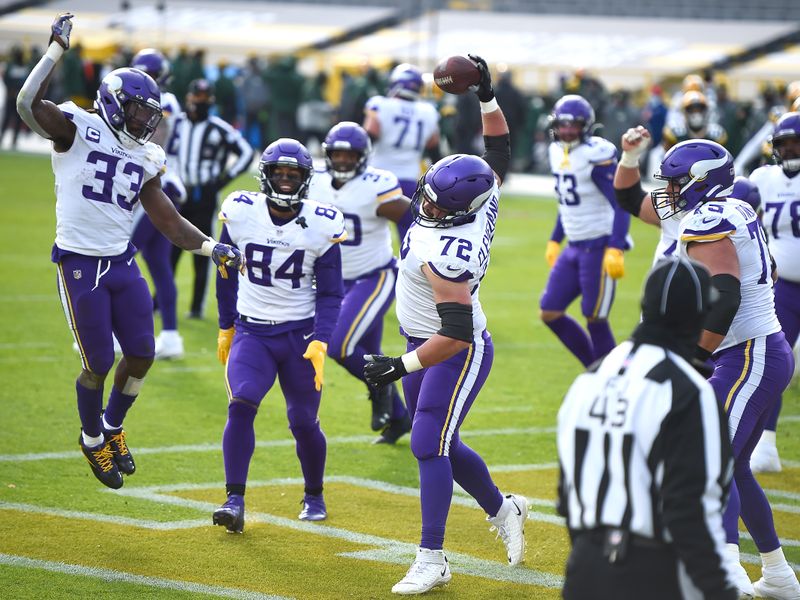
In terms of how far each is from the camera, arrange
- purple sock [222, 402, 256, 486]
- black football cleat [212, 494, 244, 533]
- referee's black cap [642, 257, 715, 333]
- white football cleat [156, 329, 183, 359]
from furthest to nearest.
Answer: white football cleat [156, 329, 183, 359], purple sock [222, 402, 256, 486], black football cleat [212, 494, 244, 533], referee's black cap [642, 257, 715, 333]

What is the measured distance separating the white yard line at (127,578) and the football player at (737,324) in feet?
5.76

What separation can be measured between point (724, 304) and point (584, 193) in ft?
11.9

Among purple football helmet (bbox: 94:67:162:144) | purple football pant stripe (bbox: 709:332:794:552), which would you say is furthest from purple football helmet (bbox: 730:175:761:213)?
purple football helmet (bbox: 94:67:162:144)

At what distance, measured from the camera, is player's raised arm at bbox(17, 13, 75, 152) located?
521 cm

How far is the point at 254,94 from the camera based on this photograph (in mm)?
23250

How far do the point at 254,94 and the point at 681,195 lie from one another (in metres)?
19.1

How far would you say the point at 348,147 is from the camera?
7020 millimetres

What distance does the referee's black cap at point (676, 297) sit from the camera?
10.1 ft

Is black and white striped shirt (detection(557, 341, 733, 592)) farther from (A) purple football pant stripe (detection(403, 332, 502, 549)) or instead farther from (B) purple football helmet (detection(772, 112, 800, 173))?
(B) purple football helmet (detection(772, 112, 800, 173))

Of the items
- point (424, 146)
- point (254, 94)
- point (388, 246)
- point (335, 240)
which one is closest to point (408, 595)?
point (335, 240)

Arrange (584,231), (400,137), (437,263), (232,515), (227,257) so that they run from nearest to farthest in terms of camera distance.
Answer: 1. (437,263)
2. (232,515)
3. (227,257)
4. (584,231)
5. (400,137)

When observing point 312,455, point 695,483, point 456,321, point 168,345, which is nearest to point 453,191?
point 456,321

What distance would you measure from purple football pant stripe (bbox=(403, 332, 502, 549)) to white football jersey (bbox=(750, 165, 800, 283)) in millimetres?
2181

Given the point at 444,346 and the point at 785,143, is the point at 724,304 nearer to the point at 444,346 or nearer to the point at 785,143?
the point at 444,346
